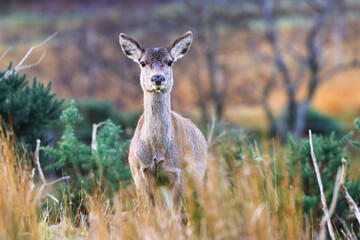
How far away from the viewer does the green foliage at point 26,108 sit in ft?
29.6

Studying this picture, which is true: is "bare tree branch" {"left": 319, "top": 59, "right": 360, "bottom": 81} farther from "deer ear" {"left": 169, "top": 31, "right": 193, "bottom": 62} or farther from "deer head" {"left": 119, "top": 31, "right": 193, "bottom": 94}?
"deer head" {"left": 119, "top": 31, "right": 193, "bottom": 94}

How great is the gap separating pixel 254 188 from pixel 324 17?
856 inches

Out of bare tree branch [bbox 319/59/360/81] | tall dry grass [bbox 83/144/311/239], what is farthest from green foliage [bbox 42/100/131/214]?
bare tree branch [bbox 319/59/360/81]

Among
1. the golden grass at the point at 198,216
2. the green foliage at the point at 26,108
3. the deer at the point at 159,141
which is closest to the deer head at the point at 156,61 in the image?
the deer at the point at 159,141

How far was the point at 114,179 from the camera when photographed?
8.87 m

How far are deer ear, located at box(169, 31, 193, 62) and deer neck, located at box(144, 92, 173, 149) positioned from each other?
0.71 meters

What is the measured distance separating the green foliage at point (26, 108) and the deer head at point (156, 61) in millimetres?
2066

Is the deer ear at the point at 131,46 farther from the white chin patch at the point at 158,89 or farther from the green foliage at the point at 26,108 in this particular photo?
the green foliage at the point at 26,108

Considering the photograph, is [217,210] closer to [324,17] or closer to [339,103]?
[324,17]

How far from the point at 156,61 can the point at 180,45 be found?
1.78 feet

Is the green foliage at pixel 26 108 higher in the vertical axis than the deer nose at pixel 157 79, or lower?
lower

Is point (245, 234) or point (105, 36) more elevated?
point (105, 36)

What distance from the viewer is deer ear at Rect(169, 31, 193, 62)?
782cm

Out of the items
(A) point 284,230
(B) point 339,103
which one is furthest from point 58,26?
(A) point 284,230
